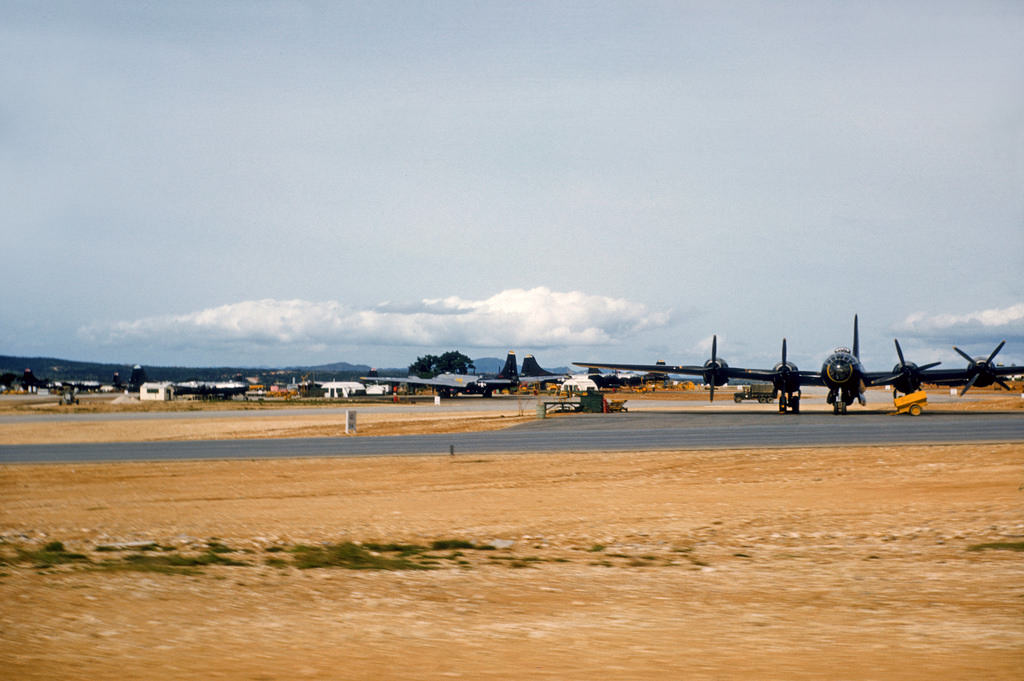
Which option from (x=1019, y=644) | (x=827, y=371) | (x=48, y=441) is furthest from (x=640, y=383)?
(x=1019, y=644)

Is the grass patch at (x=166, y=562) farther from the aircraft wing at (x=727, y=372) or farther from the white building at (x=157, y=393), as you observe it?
the white building at (x=157, y=393)

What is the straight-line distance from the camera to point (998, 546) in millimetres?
13062

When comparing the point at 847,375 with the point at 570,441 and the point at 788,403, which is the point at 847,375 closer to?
the point at 788,403

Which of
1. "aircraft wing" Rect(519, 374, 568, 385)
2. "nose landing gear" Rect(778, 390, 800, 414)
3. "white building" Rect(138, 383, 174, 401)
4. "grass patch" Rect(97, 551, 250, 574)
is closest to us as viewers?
"grass patch" Rect(97, 551, 250, 574)

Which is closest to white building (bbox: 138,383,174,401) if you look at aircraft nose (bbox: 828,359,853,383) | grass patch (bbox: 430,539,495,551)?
aircraft nose (bbox: 828,359,853,383)

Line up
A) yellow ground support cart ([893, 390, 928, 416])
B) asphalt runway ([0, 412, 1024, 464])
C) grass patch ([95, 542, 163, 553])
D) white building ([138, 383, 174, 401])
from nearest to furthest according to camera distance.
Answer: grass patch ([95, 542, 163, 553]) < asphalt runway ([0, 412, 1024, 464]) < yellow ground support cart ([893, 390, 928, 416]) < white building ([138, 383, 174, 401])

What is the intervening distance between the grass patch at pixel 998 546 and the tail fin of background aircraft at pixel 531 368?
136m

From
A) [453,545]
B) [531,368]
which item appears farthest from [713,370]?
[531,368]

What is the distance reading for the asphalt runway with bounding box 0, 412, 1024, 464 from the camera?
31.6 metres

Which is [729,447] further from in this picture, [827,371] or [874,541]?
[827,371]

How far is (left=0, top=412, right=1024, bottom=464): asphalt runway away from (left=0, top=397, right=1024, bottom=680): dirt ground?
884 cm

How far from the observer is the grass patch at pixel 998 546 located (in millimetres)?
12836

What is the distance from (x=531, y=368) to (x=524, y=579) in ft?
456

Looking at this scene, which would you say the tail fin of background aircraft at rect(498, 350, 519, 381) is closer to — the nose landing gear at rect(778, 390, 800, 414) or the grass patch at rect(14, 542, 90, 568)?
the nose landing gear at rect(778, 390, 800, 414)
